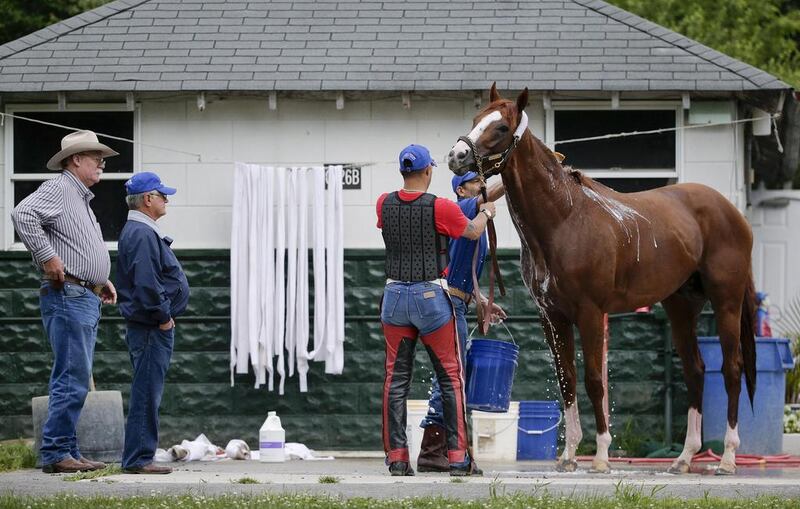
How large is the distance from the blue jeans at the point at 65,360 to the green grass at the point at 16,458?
1142 millimetres

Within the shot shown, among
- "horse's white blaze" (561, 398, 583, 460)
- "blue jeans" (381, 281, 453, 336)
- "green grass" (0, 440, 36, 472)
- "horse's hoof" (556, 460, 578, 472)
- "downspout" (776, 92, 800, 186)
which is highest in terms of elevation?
"downspout" (776, 92, 800, 186)

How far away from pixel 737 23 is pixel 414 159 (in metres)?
20.1

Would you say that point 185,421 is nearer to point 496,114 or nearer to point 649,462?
point 649,462

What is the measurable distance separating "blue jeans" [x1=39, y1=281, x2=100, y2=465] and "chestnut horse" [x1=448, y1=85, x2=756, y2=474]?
2.88m

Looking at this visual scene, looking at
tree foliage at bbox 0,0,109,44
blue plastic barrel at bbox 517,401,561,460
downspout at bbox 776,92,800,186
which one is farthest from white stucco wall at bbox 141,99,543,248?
tree foliage at bbox 0,0,109,44

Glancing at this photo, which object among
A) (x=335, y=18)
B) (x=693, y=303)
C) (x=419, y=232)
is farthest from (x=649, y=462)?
(x=335, y=18)

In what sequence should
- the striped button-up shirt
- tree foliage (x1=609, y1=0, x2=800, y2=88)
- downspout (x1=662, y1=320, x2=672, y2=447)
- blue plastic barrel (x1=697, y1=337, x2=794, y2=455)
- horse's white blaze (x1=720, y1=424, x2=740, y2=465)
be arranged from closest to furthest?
the striped button-up shirt < horse's white blaze (x1=720, y1=424, x2=740, y2=465) < blue plastic barrel (x1=697, y1=337, x2=794, y2=455) < downspout (x1=662, y1=320, x2=672, y2=447) < tree foliage (x1=609, y1=0, x2=800, y2=88)

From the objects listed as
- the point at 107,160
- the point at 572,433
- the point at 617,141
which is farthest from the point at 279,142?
the point at 572,433

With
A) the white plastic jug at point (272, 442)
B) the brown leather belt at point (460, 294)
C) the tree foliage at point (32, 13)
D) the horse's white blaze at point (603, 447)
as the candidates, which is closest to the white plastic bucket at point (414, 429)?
the white plastic jug at point (272, 442)

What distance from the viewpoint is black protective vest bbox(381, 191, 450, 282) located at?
9.32 meters

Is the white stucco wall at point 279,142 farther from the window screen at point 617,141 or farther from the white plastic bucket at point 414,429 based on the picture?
the white plastic bucket at point 414,429

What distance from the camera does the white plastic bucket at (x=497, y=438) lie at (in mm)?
12109

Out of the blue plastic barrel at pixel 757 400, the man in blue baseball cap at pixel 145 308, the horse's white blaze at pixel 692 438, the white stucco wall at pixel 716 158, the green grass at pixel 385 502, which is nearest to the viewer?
the green grass at pixel 385 502

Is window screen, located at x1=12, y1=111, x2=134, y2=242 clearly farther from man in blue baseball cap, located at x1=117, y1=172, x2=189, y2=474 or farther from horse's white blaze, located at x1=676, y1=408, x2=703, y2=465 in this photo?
horse's white blaze, located at x1=676, y1=408, x2=703, y2=465
